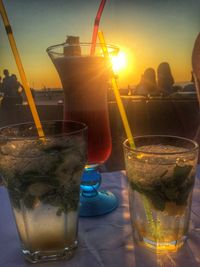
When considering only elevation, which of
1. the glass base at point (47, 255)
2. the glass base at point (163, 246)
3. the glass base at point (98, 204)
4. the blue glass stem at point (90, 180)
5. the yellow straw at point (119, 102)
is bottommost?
the glass base at point (163, 246)

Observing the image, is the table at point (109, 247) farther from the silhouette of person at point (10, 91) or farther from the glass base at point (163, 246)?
the silhouette of person at point (10, 91)

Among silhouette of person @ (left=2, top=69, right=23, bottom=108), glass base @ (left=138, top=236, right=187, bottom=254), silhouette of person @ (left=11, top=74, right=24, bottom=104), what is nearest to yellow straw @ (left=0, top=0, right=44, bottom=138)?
glass base @ (left=138, top=236, right=187, bottom=254)

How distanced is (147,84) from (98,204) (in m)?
3.95

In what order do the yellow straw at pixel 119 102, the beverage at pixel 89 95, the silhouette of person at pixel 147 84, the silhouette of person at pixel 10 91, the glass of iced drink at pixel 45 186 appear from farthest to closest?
the silhouette of person at pixel 147 84, the silhouette of person at pixel 10 91, the beverage at pixel 89 95, the yellow straw at pixel 119 102, the glass of iced drink at pixel 45 186

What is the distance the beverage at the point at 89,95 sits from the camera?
87 cm

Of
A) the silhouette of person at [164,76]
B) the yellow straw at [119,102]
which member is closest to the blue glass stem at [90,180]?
the yellow straw at [119,102]

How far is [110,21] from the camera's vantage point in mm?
5352

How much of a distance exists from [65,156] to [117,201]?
1.06ft

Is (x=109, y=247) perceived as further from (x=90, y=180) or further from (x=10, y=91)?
(x=10, y=91)

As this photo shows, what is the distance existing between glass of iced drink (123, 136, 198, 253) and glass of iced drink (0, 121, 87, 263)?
0.37 feet

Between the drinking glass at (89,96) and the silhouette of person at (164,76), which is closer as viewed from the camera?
the drinking glass at (89,96)

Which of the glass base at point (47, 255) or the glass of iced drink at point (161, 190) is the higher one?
the glass of iced drink at point (161, 190)

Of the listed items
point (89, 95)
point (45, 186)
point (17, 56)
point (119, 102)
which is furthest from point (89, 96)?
point (45, 186)

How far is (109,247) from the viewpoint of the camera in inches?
26.2
